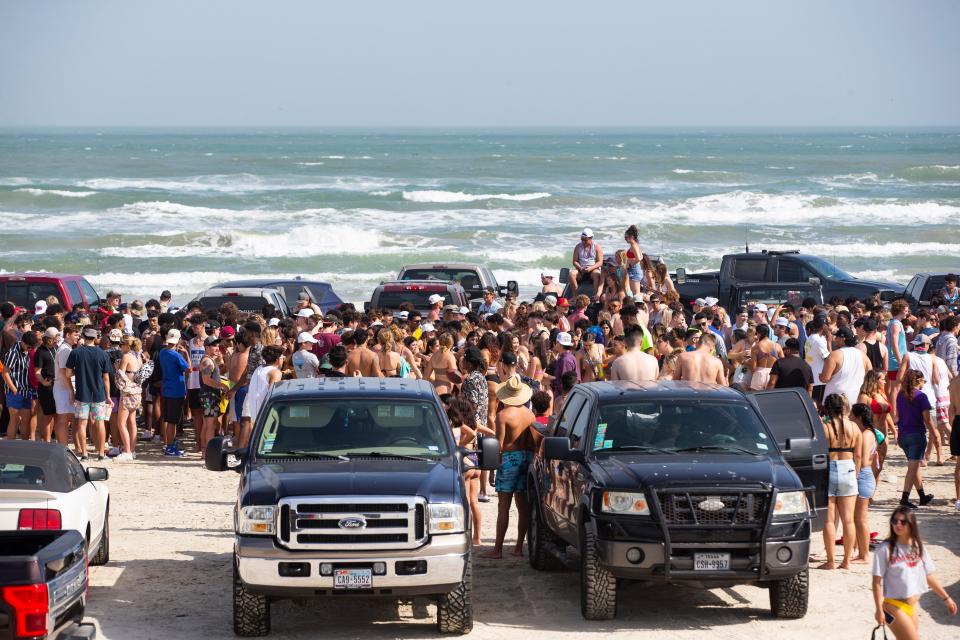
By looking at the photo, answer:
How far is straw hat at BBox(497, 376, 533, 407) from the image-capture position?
11.5 m

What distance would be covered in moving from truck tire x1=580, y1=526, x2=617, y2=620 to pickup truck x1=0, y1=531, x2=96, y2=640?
3351 millimetres

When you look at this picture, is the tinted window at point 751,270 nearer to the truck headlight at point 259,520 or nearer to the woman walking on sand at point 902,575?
the woman walking on sand at point 902,575

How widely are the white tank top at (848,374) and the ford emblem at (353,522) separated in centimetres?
730

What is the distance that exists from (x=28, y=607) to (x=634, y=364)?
7553 mm

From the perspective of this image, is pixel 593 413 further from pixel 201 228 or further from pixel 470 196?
pixel 470 196

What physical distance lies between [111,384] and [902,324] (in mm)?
10225

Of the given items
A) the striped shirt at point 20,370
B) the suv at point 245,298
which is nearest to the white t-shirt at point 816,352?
the suv at point 245,298

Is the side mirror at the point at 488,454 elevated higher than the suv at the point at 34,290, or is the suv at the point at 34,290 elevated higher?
the side mirror at the point at 488,454

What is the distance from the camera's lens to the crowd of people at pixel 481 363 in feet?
42.5

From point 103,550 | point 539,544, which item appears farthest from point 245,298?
point 539,544

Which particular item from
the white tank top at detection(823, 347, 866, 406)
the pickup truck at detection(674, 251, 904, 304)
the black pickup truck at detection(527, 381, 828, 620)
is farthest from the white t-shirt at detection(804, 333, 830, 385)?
the pickup truck at detection(674, 251, 904, 304)

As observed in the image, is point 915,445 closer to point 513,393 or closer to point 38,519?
point 513,393

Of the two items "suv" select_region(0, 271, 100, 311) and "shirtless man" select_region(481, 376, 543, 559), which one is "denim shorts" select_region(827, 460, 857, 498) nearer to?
"shirtless man" select_region(481, 376, 543, 559)

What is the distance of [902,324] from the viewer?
18.1 meters
